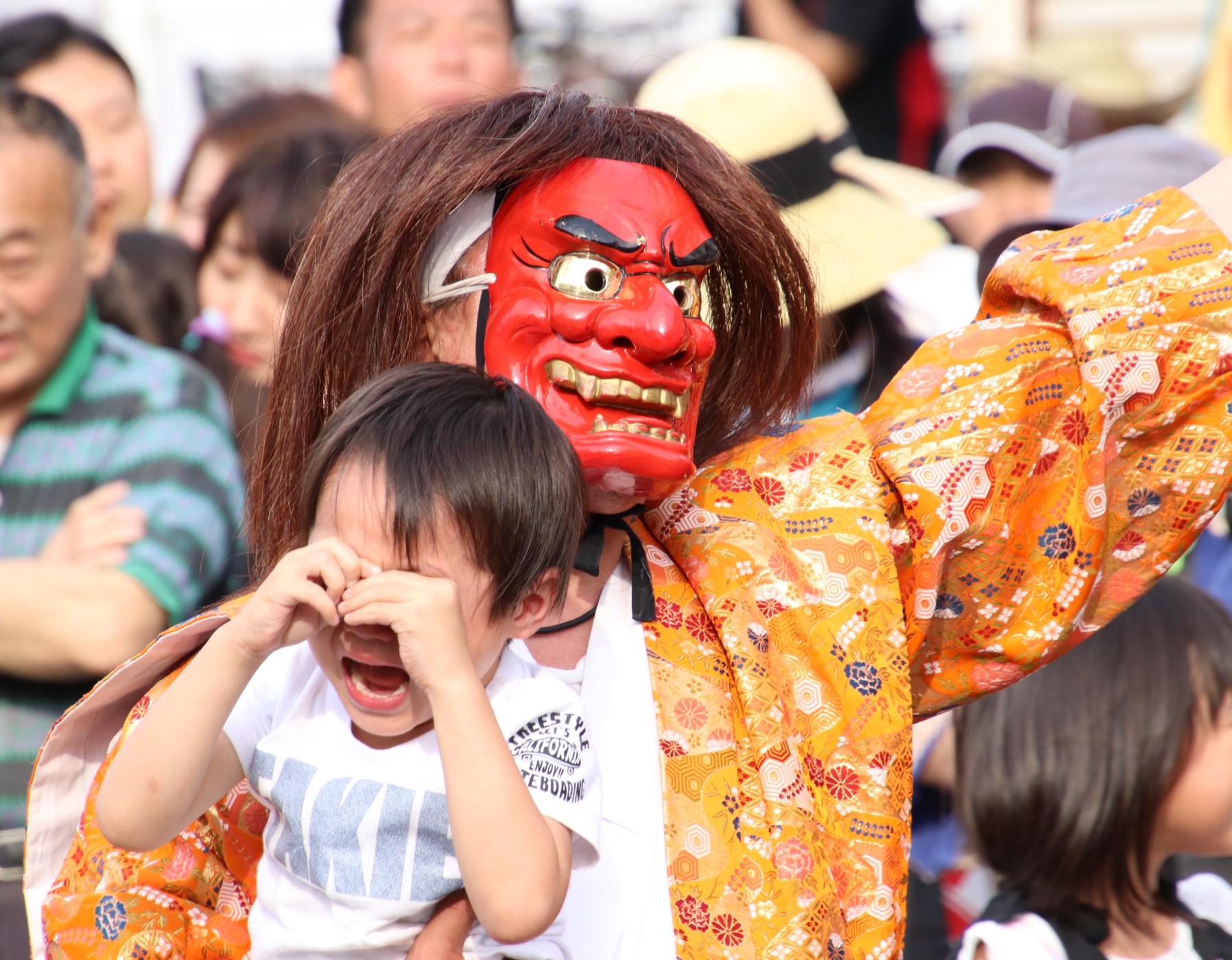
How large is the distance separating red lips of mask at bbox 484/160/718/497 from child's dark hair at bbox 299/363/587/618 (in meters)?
0.13

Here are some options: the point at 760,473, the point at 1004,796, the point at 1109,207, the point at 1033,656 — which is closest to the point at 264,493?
the point at 760,473

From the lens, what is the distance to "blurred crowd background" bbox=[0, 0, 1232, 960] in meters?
2.40

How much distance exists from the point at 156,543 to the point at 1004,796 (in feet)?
4.47

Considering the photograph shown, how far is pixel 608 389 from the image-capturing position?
1.56 meters

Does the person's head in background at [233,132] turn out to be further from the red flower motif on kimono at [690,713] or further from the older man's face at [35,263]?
the red flower motif on kimono at [690,713]

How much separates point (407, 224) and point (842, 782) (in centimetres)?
76

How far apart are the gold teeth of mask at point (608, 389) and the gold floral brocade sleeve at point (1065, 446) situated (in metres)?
0.31

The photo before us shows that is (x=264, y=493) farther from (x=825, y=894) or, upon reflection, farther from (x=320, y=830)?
(x=825, y=894)

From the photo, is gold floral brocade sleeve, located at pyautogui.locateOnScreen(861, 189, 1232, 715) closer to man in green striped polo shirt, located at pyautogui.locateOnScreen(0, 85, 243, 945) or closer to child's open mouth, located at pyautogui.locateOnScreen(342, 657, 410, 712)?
child's open mouth, located at pyautogui.locateOnScreen(342, 657, 410, 712)

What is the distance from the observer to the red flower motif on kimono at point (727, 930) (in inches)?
59.1

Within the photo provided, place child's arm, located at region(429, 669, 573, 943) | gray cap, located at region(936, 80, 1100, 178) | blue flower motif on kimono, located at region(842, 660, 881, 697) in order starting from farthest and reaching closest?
gray cap, located at region(936, 80, 1100, 178) → blue flower motif on kimono, located at region(842, 660, 881, 697) → child's arm, located at region(429, 669, 573, 943)

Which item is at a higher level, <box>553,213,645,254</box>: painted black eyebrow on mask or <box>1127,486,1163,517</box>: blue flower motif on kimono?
<box>553,213,645,254</box>: painted black eyebrow on mask

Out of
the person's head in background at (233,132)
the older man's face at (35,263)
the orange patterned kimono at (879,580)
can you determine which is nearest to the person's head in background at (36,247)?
the older man's face at (35,263)

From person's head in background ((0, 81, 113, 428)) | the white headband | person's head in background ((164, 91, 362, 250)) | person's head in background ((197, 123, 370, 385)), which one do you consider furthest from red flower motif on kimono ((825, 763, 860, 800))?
person's head in background ((164, 91, 362, 250))
